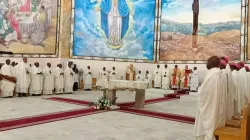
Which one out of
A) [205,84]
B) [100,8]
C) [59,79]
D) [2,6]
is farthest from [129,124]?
[100,8]

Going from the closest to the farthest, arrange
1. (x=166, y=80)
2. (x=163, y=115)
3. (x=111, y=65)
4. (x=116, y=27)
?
(x=163, y=115) → (x=166, y=80) → (x=111, y=65) → (x=116, y=27)

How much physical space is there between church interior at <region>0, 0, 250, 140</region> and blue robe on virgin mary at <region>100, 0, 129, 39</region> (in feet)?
0.23

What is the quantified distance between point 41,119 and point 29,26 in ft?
34.9

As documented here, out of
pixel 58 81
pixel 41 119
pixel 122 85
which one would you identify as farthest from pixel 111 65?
pixel 41 119

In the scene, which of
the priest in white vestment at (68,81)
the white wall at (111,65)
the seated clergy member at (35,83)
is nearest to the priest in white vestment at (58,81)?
the priest in white vestment at (68,81)

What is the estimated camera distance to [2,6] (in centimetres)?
1616

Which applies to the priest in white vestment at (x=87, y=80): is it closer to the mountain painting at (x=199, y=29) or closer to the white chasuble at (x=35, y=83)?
the white chasuble at (x=35, y=83)

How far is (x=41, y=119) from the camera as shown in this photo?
25.9ft

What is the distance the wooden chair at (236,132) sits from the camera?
3896 mm

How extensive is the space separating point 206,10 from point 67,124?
13545 millimetres

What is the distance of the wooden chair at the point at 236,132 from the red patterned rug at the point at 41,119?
15.6ft

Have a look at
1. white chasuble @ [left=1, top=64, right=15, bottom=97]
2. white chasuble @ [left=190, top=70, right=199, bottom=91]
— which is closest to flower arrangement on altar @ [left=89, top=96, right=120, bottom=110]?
white chasuble @ [left=1, top=64, right=15, bottom=97]

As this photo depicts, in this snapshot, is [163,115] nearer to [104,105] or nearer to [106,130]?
[104,105]

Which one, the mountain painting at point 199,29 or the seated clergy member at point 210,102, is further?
the mountain painting at point 199,29
